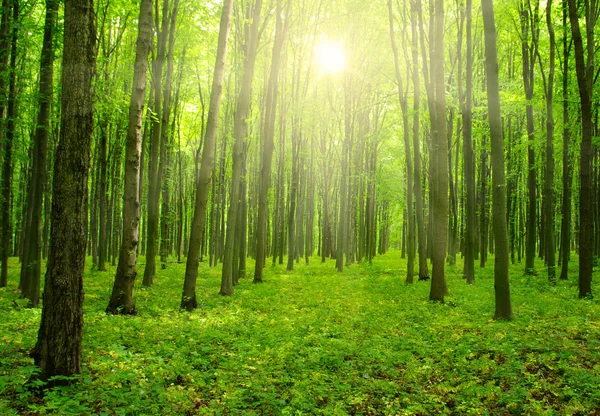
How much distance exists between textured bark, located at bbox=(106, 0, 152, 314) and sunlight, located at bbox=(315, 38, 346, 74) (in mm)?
16628

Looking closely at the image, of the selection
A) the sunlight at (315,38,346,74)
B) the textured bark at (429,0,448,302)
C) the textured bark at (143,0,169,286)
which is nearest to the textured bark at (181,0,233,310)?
the textured bark at (143,0,169,286)

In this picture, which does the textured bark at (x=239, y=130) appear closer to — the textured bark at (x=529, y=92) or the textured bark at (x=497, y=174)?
the textured bark at (x=497, y=174)

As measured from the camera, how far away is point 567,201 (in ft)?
47.1

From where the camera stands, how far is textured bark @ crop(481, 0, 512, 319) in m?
9.01

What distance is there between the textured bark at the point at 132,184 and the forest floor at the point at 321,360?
518mm

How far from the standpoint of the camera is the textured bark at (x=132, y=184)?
909cm

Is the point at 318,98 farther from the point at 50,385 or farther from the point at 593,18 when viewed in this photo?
the point at 50,385

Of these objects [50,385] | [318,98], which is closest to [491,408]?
[50,385]

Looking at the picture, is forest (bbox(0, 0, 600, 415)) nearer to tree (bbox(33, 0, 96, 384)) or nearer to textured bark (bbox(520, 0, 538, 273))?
tree (bbox(33, 0, 96, 384))

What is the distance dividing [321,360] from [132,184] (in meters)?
6.12

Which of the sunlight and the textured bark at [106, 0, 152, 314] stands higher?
the sunlight

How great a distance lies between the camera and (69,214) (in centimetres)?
468

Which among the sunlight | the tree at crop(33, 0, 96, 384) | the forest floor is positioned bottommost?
the forest floor

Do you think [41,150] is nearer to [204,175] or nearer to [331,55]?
[204,175]
